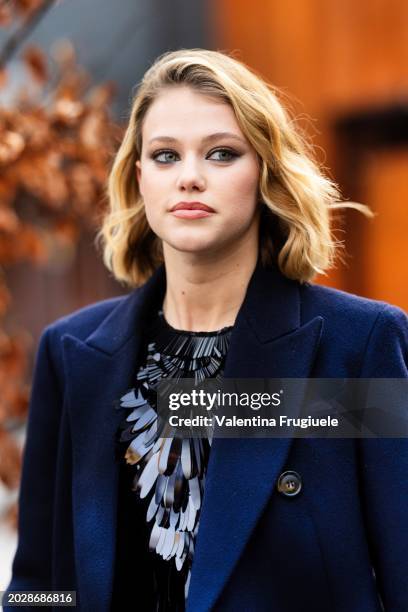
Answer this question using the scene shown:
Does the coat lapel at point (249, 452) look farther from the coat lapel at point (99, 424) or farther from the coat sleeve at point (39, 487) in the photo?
the coat sleeve at point (39, 487)

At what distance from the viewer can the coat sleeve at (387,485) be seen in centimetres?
197

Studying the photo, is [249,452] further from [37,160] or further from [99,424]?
[37,160]

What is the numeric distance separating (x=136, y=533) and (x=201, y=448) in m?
0.26

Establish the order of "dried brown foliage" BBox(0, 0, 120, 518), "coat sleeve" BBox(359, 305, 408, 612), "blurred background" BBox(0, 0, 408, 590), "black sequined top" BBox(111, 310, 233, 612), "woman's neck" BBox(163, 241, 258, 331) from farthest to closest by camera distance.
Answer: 1. "blurred background" BBox(0, 0, 408, 590)
2. "dried brown foliage" BBox(0, 0, 120, 518)
3. "woman's neck" BBox(163, 241, 258, 331)
4. "black sequined top" BBox(111, 310, 233, 612)
5. "coat sleeve" BBox(359, 305, 408, 612)

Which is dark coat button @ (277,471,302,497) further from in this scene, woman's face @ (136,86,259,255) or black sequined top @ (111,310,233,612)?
woman's face @ (136,86,259,255)

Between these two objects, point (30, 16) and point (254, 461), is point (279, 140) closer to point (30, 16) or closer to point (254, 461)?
point (254, 461)

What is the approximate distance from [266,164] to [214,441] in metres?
0.65

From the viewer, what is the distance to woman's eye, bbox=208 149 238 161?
206cm

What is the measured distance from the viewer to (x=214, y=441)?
208 cm

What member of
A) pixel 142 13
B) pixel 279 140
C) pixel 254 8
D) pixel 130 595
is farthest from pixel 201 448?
pixel 142 13

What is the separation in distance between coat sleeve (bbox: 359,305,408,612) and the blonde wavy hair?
27 cm

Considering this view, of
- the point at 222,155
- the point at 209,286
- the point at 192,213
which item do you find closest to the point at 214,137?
the point at 222,155

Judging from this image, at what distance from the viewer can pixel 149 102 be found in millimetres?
2189

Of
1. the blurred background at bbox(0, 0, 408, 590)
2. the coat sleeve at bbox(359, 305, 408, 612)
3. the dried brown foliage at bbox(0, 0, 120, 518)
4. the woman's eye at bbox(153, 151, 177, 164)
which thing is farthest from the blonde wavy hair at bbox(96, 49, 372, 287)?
the blurred background at bbox(0, 0, 408, 590)
